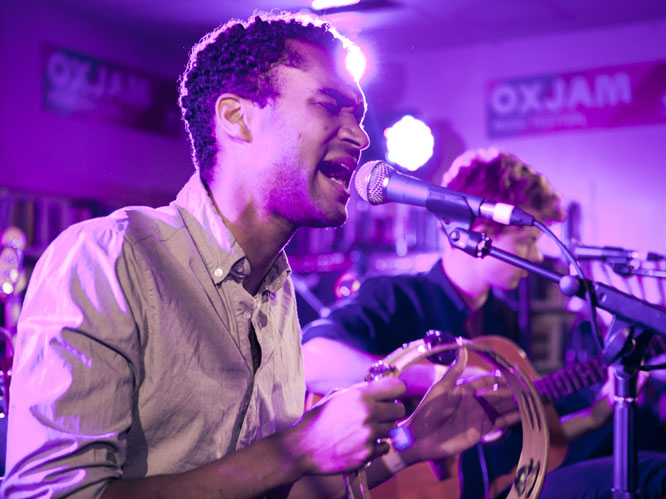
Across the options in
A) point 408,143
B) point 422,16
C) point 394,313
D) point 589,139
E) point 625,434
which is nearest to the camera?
point 625,434

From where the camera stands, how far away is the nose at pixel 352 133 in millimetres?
1432

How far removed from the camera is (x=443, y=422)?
4.95ft

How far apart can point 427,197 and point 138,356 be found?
0.59m

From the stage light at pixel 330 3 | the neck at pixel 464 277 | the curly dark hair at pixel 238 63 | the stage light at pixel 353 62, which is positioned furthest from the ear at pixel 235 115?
the stage light at pixel 330 3

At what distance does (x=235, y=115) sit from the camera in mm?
1454

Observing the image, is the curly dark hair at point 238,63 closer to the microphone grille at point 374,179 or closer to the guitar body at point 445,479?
the microphone grille at point 374,179

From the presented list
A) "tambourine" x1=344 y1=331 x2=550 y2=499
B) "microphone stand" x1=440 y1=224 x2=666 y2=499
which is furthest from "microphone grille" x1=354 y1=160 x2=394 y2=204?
"tambourine" x1=344 y1=331 x2=550 y2=499

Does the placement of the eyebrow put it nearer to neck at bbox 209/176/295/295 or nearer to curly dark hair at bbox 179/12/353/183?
curly dark hair at bbox 179/12/353/183

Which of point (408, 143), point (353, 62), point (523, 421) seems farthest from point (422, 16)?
point (523, 421)

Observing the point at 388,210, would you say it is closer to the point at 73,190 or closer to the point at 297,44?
the point at 73,190

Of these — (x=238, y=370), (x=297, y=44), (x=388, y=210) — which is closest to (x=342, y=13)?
(x=388, y=210)

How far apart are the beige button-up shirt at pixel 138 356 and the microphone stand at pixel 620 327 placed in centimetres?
43

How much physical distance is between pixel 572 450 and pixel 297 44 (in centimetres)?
232

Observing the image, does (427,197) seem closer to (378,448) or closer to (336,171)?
(336,171)
